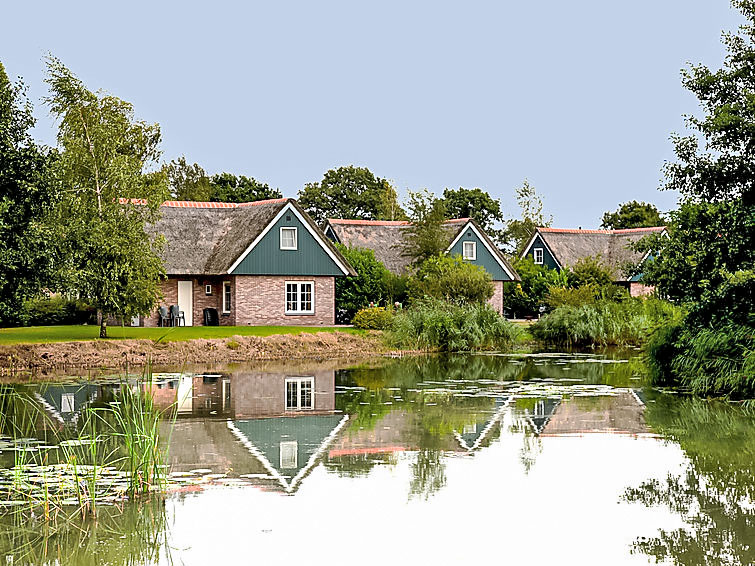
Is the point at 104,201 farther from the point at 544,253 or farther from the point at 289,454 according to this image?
the point at 544,253

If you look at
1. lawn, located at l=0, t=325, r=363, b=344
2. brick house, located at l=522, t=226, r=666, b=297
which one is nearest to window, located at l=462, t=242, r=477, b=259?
brick house, located at l=522, t=226, r=666, b=297

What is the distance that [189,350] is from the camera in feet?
99.2

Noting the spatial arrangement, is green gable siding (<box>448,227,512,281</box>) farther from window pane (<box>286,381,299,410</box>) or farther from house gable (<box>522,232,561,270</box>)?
window pane (<box>286,381,299,410</box>)

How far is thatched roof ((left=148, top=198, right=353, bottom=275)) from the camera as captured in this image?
39.8 m

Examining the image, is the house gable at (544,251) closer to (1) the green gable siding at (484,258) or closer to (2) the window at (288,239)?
(1) the green gable siding at (484,258)

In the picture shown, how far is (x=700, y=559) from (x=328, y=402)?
11.6m

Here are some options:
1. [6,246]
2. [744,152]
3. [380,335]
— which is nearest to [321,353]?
[380,335]

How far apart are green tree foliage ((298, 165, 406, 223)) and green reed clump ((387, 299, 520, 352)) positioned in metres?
43.1

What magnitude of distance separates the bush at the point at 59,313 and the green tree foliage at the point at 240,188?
3264 centimetres

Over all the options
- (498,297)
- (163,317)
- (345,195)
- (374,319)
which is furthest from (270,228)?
(345,195)

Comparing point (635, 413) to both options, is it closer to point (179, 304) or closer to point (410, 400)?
point (410, 400)

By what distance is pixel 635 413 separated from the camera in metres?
17.8

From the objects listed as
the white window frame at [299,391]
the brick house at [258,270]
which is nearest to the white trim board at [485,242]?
the brick house at [258,270]

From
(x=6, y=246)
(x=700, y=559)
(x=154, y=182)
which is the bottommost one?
(x=700, y=559)
